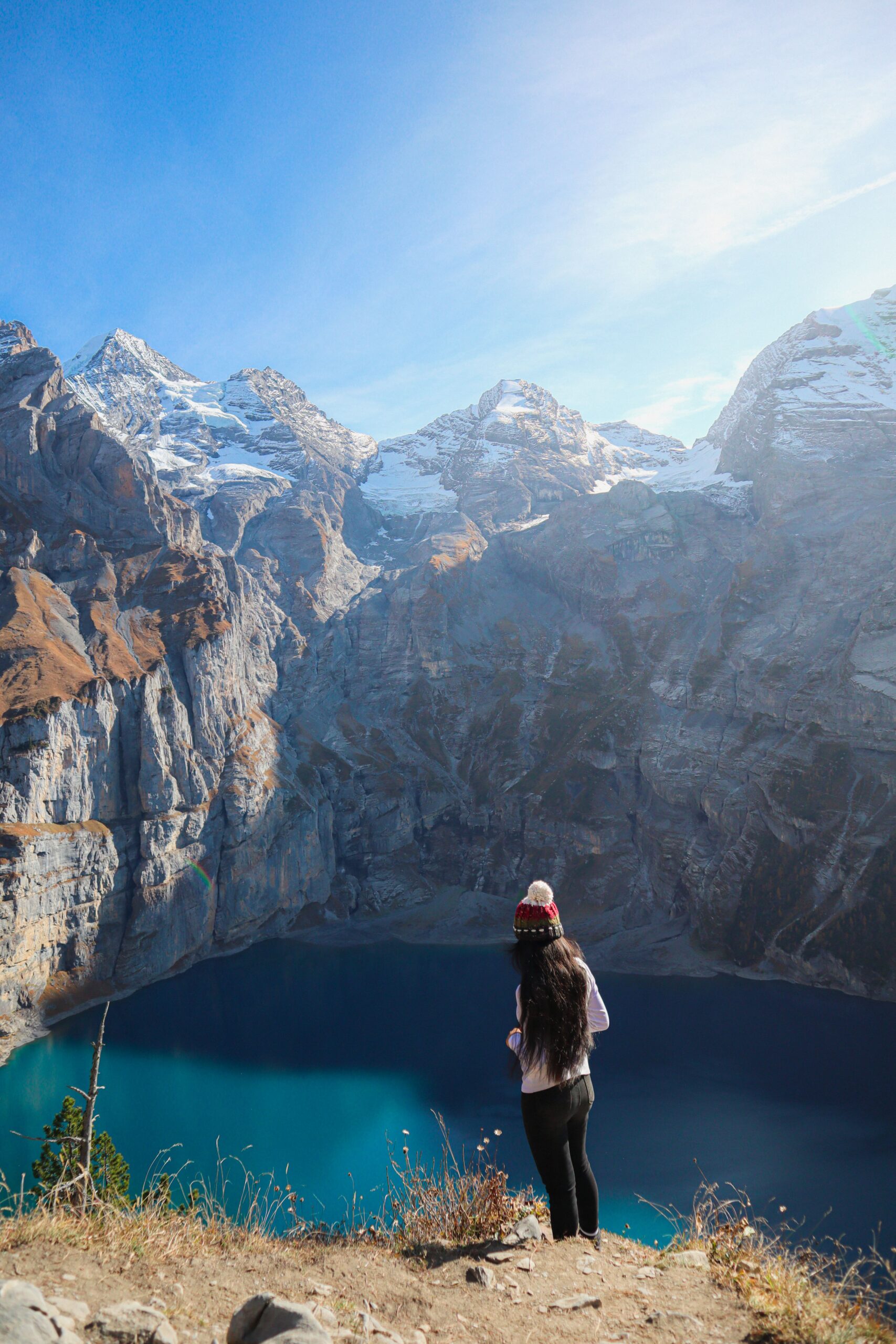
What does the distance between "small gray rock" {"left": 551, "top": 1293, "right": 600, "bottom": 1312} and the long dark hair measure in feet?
3.88

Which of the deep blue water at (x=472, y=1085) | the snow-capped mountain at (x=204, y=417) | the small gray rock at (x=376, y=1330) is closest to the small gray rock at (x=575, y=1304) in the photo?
the small gray rock at (x=376, y=1330)

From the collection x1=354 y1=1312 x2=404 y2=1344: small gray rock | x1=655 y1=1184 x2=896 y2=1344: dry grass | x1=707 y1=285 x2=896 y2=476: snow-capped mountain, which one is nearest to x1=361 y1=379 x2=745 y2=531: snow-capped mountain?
x1=707 y1=285 x2=896 y2=476: snow-capped mountain

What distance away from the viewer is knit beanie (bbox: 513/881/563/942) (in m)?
5.02

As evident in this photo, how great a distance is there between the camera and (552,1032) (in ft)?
16.1

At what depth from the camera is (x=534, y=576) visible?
320 feet

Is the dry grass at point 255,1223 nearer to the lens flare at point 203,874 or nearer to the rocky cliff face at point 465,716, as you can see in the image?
the rocky cliff face at point 465,716

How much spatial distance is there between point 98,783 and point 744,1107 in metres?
47.2

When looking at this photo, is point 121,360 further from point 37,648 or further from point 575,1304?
point 575,1304

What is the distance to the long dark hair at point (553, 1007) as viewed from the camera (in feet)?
16.1

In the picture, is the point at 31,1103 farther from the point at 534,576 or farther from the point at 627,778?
the point at 534,576

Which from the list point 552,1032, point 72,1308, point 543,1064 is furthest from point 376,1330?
point 552,1032

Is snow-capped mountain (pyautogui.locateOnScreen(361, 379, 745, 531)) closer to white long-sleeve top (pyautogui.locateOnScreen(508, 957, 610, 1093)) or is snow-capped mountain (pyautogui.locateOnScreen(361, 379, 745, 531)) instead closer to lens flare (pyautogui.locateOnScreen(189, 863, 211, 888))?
lens flare (pyautogui.locateOnScreen(189, 863, 211, 888))

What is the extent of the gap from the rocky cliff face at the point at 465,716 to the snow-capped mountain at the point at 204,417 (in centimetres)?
4444

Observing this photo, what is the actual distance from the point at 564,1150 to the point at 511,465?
14648cm
